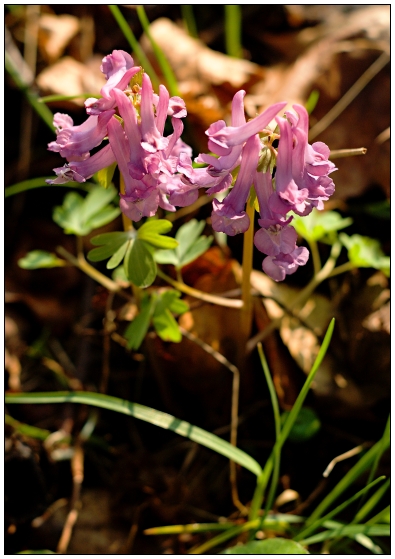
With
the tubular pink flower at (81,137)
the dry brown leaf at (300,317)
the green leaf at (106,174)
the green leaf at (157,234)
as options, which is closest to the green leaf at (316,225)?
the dry brown leaf at (300,317)

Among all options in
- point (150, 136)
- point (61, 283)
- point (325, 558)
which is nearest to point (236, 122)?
point (150, 136)

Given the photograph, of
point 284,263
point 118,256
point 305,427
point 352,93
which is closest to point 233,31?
point 352,93

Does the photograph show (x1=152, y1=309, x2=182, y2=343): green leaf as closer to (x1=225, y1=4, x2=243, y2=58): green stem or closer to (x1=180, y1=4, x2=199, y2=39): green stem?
(x1=225, y1=4, x2=243, y2=58): green stem

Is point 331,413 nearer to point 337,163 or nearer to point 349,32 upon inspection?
point 337,163

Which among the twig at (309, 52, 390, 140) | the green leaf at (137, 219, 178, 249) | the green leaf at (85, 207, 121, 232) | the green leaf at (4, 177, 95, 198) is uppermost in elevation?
the twig at (309, 52, 390, 140)

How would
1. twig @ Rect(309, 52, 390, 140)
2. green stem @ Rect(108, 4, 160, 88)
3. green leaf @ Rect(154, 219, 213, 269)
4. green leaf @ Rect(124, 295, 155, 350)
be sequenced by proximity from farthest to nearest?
twig @ Rect(309, 52, 390, 140)
green stem @ Rect(108, 4, 160, 88)
green leaf @ Rect(154, 219, 213, 269)
green leaf @ Rect(124, 295, 155, 350)

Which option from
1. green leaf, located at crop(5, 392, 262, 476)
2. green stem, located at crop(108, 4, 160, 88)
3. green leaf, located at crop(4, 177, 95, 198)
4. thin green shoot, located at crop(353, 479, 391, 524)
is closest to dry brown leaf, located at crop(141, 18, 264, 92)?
green stem, located at crop(108, 4, 160, 88)

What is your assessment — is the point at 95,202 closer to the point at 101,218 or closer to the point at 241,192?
the point at 101,218
